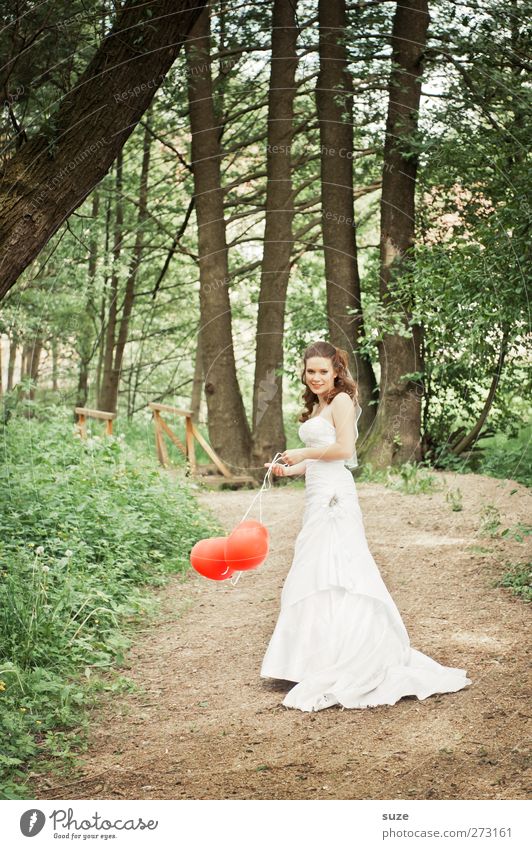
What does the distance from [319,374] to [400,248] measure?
5264 millimetres

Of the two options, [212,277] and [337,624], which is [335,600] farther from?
[212,277]

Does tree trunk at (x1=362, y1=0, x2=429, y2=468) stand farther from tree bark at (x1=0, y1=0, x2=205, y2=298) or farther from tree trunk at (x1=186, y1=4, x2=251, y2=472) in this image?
tree bark at (x1=0, y1=0, x2=205, y2=298)

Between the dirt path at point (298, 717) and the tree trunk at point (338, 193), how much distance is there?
11.1ft

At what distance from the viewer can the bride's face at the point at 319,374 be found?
14.2ft

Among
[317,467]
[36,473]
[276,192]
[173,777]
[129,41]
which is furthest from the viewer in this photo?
[276,192]

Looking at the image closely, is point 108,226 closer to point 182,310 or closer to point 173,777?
point 182,310

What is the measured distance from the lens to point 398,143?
345 inches

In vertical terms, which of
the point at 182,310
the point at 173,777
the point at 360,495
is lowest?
the point at 173,777

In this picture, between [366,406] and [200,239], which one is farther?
[200,239]

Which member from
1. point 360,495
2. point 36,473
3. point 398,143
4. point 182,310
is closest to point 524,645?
point 360,495

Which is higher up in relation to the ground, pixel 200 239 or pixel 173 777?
pixel 200 239

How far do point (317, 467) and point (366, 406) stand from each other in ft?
15.2

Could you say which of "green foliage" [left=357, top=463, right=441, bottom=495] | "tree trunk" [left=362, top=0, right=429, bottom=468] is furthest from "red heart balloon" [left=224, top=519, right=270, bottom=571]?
"tree trunk" [left=362, top=0, right=429, bottom=468]

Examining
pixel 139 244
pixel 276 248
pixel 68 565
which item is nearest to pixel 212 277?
pixel 276 248
